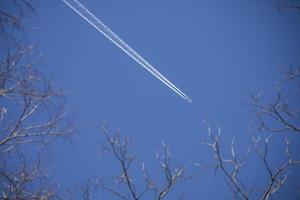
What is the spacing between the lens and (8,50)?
4.67 meters

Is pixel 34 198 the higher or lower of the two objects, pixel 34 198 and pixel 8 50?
the lower

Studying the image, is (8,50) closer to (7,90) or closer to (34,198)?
(7,90)

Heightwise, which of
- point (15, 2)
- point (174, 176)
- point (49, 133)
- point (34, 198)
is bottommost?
point (34, 198)

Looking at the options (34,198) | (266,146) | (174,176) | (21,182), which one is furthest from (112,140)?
(266,146)

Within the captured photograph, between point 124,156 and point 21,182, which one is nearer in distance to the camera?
point 21,182

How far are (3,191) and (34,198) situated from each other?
2.46m

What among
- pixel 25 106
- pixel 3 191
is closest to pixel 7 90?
pixel 25 106

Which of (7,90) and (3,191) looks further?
(3,191)

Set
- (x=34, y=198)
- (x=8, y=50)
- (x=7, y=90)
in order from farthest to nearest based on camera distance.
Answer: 1. (x=34, y=198)
2. (x=8, y=50)
3. (x=7, y=90)

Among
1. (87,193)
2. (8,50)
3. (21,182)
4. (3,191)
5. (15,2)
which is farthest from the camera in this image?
(87,193)

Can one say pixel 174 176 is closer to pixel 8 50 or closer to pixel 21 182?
pixel 21 182

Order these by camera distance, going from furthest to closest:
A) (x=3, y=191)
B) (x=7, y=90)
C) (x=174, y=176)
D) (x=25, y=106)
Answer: (x=174, y=176)
(x=3, y=191)
(x=25, y=106)
(x=7, y=90)

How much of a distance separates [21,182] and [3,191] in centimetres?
94

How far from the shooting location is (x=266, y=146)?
6.20 metres
